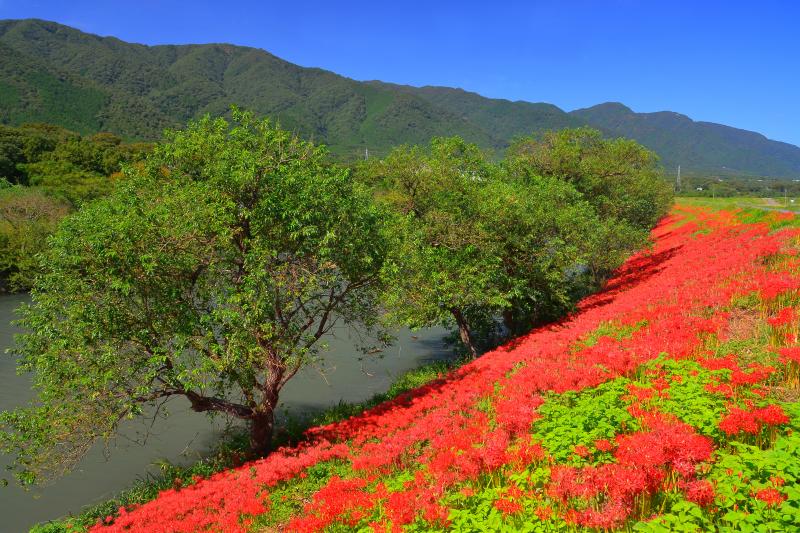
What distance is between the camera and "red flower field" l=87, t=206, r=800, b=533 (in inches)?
229

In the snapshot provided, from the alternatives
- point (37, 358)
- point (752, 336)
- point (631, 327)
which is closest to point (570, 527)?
point (752, 336)

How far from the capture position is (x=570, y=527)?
18.7ft

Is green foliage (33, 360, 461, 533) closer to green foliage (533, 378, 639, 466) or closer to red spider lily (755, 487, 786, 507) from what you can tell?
green foliage (533, 378, 639, 466)

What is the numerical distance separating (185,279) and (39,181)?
2945 inches

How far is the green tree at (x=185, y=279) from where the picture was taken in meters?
12.2

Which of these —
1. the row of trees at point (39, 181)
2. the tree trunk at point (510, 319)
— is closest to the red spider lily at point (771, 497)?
the tree trunk at point (510, 319)

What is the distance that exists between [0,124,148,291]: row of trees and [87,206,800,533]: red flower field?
37.3 m

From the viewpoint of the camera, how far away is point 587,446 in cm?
732

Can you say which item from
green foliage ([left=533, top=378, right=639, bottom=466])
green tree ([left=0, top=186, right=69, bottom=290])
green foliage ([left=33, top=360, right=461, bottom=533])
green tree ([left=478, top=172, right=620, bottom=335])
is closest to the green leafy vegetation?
green foliage ([left=33, top=360, right=461, bottom=533])

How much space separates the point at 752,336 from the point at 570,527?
7.92 meters

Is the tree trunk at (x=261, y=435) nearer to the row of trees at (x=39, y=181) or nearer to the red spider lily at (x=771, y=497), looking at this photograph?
the red spider lily at (x=771, y=497)

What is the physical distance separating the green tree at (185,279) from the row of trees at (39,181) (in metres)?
31.0

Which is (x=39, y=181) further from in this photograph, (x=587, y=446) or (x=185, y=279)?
(x=587, y=446)

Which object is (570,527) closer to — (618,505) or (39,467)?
(618,505)
